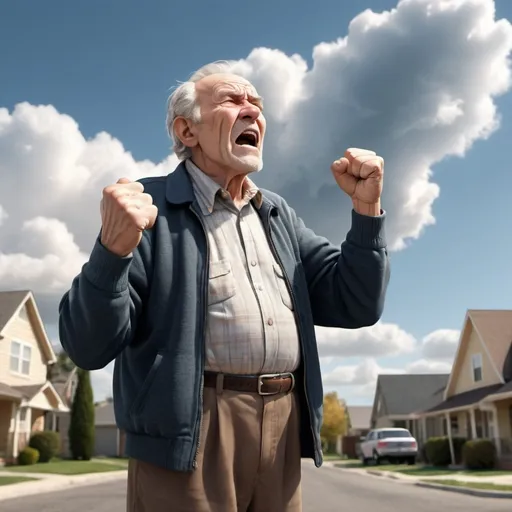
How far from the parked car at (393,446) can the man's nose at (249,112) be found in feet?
104

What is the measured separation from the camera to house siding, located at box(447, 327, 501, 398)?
97.5 ft

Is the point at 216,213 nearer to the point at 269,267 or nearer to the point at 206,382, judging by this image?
the point at 269,267

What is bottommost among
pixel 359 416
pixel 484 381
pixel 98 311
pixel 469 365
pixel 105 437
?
pixel 98 311

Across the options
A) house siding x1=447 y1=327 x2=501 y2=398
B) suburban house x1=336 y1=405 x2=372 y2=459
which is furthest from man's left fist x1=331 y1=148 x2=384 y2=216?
suburban house x1=336 y1=405 x2=372 y2=459

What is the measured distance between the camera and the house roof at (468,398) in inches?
1119

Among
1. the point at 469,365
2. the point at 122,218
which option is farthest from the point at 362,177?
the point at 469,365

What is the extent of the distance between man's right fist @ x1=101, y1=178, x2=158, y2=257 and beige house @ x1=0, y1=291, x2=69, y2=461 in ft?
86.5

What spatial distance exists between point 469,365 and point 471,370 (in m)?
0.32

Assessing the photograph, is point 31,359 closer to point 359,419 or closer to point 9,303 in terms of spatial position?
point 9,303

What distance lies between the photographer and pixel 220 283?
2518 millimetres

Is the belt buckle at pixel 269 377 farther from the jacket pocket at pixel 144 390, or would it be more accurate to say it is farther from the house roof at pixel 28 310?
the house roof at pixel 28 310

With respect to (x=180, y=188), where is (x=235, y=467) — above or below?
below

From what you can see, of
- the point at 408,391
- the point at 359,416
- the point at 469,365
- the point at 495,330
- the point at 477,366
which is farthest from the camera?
the point at 359,416

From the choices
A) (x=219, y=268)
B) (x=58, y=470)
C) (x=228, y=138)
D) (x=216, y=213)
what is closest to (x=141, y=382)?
(x=219, y=268)
